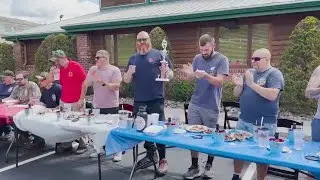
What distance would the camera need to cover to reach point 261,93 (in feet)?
10.1

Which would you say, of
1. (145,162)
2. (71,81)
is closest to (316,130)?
(145,162)

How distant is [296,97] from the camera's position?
7965 millimetres

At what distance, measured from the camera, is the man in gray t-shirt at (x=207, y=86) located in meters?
3.63

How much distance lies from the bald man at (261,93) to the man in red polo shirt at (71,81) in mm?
2595

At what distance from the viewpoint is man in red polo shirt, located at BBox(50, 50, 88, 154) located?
491cm

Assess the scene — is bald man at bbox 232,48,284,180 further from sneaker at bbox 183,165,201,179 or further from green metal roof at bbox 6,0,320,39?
green metal roof at bbox 6,0,320,39

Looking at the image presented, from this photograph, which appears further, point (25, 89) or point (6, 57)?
point (6, 57)

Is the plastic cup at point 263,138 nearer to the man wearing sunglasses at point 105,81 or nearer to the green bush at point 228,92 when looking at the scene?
the man wearing sunglasses at point 105,81

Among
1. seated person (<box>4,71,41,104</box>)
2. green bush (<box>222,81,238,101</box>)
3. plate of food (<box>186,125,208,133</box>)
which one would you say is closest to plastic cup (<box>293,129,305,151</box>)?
plate of food (<box>186,125,208,133</box>)

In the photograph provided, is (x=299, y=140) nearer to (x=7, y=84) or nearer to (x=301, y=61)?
(x=7, y=84)

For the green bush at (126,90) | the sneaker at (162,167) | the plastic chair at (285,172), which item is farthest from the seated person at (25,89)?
the green bush at (126,90)

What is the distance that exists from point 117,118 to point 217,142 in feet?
4.37

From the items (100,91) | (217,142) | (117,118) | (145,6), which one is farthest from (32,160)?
(145,6)

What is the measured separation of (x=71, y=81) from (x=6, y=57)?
13.3 m
